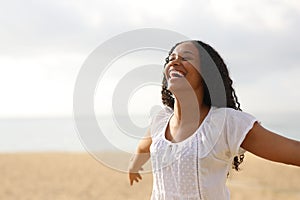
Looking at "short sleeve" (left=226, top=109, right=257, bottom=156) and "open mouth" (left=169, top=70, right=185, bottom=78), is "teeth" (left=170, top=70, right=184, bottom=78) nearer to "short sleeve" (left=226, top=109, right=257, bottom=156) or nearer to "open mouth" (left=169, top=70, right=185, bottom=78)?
"open mouth" (left=169, top=70, right=185, bottom=78)

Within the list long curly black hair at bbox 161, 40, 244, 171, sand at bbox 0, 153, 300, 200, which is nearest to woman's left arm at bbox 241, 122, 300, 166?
long curly black hair at bbox 161, 40, 244, 171

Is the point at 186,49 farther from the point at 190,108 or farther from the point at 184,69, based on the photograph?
the point at 190,108

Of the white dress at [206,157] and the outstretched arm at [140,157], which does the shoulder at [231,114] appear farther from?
the outstretched arm at [140,157]

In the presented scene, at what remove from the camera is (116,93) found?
2.52m

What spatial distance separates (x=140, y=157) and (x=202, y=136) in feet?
1.40

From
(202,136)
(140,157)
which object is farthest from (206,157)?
(140,157)

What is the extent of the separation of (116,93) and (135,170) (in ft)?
1.22

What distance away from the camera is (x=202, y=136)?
2338 mm

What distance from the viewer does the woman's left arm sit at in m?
2.19

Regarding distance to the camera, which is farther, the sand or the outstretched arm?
the sand

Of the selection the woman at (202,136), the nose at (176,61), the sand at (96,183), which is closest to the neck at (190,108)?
the woman at (202,136)

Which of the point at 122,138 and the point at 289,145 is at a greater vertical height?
the point at 122,138

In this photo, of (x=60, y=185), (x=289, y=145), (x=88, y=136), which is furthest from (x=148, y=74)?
(x=60, y=185)

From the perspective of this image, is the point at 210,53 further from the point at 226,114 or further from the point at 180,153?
the point at 180,153
